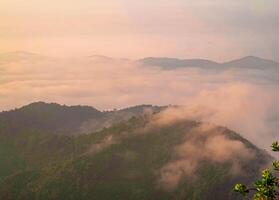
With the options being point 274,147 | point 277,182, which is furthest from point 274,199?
point 274,147

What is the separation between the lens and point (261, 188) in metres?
51.8

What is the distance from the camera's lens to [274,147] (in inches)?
2021

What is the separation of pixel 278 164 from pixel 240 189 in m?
4.67

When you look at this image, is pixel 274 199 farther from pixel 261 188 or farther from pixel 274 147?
pixel 274 147

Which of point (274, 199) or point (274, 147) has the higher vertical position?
point (274, 147)

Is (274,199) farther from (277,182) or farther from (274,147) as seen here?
(274,147)

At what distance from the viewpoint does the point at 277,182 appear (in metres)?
51.9

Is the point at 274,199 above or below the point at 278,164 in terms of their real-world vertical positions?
below

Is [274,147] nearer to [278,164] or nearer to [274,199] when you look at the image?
[278,164]

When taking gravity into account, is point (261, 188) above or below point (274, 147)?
below

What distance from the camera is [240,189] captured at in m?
51.2

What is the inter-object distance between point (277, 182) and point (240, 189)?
383 cm

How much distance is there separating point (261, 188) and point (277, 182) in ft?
5.57

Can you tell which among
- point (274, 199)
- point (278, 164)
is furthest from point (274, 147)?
point (274, 199)
